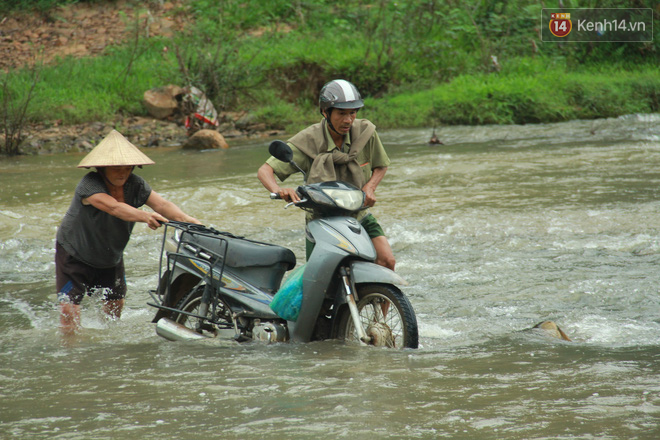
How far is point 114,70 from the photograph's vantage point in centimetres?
2062

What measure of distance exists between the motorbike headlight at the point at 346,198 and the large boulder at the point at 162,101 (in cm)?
1535

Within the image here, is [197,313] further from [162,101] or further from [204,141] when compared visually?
[162,101]

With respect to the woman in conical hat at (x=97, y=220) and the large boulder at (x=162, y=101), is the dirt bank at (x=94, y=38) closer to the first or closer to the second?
the large boulder at (x=162, y=101)

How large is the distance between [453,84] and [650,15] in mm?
5788

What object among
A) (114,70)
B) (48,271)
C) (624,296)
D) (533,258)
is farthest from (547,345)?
(114,70)

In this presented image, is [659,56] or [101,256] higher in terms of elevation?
[659,56]

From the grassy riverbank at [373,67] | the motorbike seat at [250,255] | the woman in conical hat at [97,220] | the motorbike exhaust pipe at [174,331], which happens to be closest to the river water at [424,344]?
the motorbike exhaust pipe at [174,331]

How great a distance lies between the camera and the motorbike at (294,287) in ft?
14.1

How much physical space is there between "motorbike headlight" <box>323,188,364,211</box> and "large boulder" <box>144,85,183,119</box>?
15355 mm

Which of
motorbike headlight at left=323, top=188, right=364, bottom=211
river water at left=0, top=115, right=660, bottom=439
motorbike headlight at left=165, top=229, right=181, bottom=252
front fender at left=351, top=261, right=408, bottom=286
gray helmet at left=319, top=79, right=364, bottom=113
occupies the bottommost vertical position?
river water at left=0, top=115, right=660, bottom=439

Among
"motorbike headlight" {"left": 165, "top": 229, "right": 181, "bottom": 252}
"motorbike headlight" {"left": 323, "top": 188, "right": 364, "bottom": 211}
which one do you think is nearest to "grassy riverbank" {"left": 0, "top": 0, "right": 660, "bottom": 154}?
"motorbike headlight" {"left": 165, "top": 229, "right": 181, "bottom": 252}

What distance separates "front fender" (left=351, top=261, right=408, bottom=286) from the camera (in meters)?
4.17

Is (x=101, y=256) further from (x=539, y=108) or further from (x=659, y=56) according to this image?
(x=659, y=56)

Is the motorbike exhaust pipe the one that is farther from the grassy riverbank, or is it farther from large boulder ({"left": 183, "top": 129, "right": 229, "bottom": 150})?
the grassy riverbank
